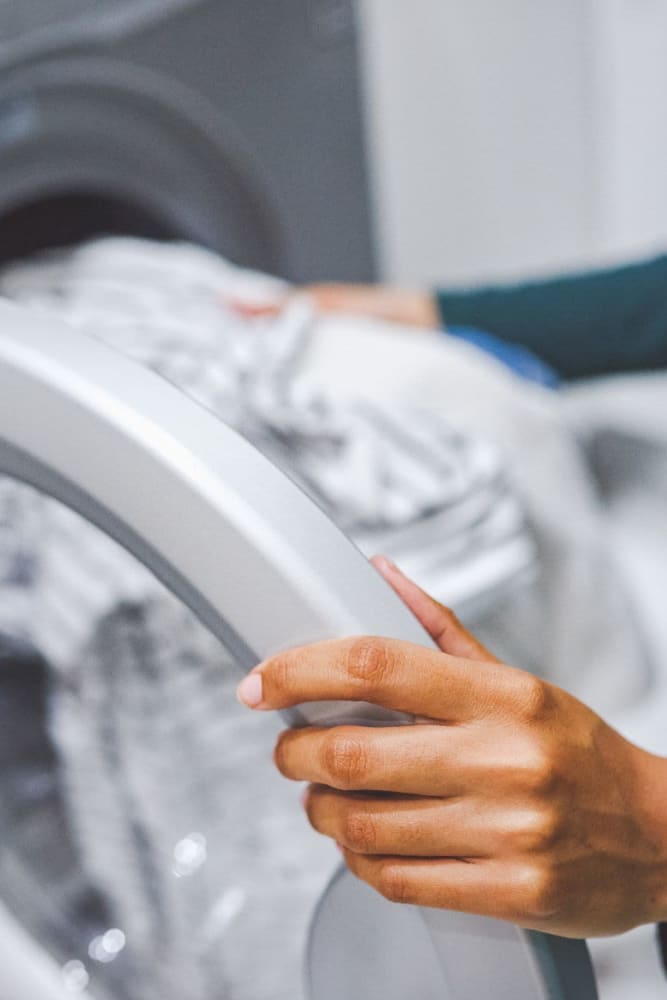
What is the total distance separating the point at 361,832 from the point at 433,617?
7 centimetres

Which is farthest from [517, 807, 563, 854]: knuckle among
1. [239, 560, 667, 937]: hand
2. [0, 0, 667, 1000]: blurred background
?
[0, 0, 667, 1000]: blurred background

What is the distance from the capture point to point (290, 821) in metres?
0.47

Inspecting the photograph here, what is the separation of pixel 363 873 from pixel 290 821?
0.64 ft

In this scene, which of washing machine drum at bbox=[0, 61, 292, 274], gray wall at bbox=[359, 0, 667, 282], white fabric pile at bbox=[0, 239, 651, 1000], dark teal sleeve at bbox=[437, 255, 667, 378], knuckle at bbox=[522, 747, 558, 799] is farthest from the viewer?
gray wall at bbox=[359, 0, 667, 282]

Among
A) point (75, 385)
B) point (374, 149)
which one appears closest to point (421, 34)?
point (374, 149)

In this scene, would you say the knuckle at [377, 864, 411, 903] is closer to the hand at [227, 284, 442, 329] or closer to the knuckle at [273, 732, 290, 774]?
the knuckle at [273, 732, 290, 774]

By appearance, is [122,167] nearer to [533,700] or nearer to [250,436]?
[250,436]

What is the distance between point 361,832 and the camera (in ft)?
0.90

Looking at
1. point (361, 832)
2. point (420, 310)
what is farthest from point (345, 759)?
point (420, 310)

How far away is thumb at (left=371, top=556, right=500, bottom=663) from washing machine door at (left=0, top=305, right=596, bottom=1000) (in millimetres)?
27

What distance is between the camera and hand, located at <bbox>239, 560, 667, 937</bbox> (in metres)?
0.26

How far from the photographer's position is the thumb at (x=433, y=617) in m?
0.31

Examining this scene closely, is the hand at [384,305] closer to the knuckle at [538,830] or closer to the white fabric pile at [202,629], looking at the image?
the white fabric pile at [202,629]

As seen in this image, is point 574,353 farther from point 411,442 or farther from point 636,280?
point 411,442
